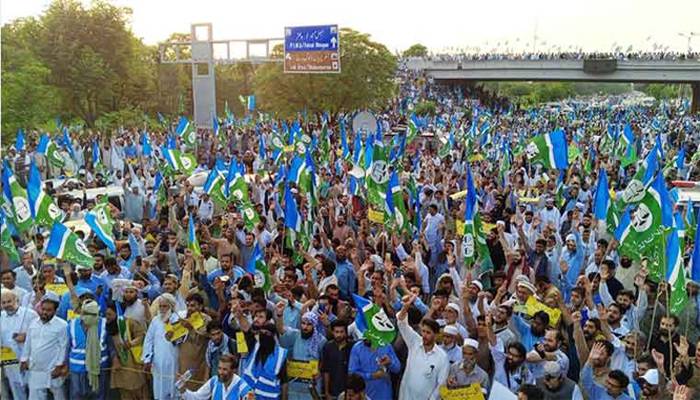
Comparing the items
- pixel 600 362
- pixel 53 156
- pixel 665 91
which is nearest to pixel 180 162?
pixel 53 156

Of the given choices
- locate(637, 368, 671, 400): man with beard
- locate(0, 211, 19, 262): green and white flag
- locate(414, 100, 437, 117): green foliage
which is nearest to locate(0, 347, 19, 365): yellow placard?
locate(0, 211, 19, 262): green and white flag

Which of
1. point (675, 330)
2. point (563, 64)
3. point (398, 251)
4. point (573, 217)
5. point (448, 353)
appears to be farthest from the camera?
point (563, 64)

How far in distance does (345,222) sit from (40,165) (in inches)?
425

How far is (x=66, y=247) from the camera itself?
293 inches

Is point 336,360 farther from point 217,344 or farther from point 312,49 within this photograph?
point 312,49

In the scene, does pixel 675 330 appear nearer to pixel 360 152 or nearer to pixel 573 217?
pixel 573 217

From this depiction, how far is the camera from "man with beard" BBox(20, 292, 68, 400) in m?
6.59

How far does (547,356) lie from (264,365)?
7.00 ft

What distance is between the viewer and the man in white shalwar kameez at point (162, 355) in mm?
6516

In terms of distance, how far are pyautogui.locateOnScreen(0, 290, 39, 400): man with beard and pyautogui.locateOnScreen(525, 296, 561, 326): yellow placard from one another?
422 centimetres

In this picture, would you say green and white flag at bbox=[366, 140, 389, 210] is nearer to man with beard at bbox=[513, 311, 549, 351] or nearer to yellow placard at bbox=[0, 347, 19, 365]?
man with beard at bbox=[513, 311, 549, 351]

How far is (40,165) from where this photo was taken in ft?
61.6

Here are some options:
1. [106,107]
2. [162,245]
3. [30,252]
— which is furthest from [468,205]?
[106,107]

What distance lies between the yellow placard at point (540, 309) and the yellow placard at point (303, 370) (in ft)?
6.08
